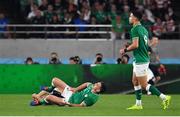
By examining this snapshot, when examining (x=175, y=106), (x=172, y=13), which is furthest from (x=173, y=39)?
(x=175, y=106)

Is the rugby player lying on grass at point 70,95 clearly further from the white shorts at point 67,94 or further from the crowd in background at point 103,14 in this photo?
the crowd in background at point 103,14

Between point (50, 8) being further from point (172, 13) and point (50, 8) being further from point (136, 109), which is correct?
point (136, 109)

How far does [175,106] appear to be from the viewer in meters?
17.6

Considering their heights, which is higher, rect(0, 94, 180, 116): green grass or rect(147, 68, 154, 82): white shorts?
rect(147, 68, 154, 82): white shorts

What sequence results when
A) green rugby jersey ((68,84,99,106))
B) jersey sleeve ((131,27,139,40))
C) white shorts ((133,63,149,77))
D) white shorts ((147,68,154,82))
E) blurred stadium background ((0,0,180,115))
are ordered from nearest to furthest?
jersey sleeve ((131,27,139,40)), white shorts ((133,63,149,77)), green rugby jersey ((68,84,99,106)), white shorts ((147,68,154,82)), blurred stadium background ((0,0,180,115))

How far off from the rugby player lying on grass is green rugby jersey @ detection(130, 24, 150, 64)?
1042 millimetres

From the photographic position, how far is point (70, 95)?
55.8 feet

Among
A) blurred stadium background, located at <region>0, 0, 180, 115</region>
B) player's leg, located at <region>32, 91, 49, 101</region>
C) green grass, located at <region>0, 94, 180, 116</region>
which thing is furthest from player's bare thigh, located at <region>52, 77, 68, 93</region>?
blurred stadium background, located at <region>0, 0, 180, 115</region>

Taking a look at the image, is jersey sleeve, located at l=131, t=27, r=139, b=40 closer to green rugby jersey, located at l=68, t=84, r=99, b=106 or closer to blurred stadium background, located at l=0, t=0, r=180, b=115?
green rugby jersey, located at l=68, t=84, r=99, b=106

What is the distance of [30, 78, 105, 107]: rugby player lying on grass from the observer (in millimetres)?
16781

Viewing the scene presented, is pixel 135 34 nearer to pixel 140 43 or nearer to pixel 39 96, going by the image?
pixel 140 43

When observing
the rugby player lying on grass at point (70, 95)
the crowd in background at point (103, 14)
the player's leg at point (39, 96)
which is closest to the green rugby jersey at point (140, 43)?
the rugby player lying on grass at point (70, 95)

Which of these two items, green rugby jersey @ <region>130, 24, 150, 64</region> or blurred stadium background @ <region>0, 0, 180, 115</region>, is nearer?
green rugby jersey @ <region>130, 24, 150, 64</region>

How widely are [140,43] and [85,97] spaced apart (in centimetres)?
174
